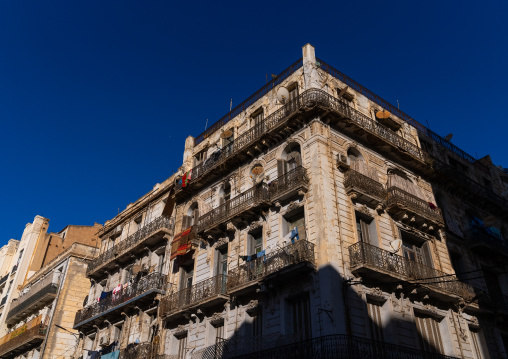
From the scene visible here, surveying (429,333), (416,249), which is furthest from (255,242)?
(429,333)

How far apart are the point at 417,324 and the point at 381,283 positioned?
103 inches

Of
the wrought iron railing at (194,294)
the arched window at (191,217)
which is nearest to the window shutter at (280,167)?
the wrought iron railing at (194,294)

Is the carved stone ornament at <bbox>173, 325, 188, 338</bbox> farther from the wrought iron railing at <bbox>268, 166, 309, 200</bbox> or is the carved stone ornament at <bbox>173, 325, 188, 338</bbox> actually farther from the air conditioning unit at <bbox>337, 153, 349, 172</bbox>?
the air conditioning unit at <bbox>337, 153, 349, 172</bbox>

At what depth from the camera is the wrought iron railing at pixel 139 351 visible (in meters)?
22.2

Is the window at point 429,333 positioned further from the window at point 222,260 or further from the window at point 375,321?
the window at point 222,260

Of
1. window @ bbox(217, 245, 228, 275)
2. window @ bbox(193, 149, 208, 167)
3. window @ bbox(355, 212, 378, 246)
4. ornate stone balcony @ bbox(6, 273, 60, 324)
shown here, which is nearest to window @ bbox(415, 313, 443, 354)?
window @ bbox(355, 212, 378, 246)

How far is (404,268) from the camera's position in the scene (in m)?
18.0

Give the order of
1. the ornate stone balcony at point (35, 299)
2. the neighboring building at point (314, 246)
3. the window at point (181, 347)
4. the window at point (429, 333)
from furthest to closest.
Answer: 1. the ornate stone balcony at point (35, 299)
2. the window at point (181, 347)
3. the window at point (429, 333)
4. the neighboring building at point (314, 246)

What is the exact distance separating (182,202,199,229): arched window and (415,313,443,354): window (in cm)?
1274

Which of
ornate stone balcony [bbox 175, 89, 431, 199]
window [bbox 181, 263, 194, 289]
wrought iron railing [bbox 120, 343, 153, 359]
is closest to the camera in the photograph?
ornate stone balcony [bbox 175, 89, 431, 199]

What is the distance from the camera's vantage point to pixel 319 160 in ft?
63.2

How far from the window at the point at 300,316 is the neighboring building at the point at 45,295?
63.6ft

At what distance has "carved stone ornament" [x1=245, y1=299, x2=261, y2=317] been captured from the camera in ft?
59.9

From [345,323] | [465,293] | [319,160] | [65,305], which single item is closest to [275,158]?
[319,160]
